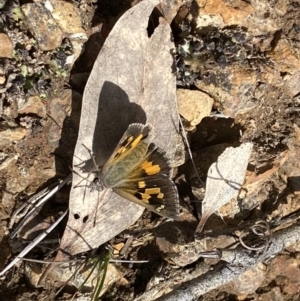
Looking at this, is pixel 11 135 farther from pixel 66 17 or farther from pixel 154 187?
pixel 154 187

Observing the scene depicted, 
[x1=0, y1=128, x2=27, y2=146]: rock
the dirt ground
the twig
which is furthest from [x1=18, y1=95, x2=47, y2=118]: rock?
the twig

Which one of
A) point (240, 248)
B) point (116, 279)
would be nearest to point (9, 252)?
point (116, 279)

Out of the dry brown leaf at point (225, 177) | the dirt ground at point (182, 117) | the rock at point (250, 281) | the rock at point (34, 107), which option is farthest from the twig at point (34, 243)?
the rock at point (250, 281)

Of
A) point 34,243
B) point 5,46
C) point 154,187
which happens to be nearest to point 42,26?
point 5,46

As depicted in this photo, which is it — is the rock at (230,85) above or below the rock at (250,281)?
above

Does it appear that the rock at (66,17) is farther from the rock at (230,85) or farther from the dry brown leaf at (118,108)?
the rock at (230,85)

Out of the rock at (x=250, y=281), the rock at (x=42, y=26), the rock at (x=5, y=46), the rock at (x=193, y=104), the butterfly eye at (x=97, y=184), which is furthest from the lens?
the rock at (x=250, y=281)

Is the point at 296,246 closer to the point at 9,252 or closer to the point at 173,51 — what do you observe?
the point at 173,51

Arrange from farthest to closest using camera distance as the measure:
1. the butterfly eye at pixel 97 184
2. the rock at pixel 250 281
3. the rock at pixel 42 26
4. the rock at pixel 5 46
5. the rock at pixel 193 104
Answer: the rock at pixel 250 281 → the rock at pixel 193 104 → the butterfly eye at pixel 97 184 → the rock at pixel 42 26 → the rock at pixel 5 46
